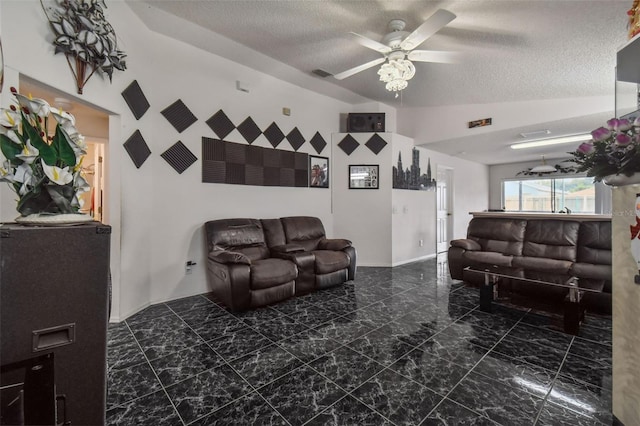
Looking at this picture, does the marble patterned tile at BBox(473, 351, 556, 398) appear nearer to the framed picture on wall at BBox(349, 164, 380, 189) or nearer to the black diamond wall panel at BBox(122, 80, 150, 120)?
the framed picture on wall at BBox(349, 164, 380, 189)

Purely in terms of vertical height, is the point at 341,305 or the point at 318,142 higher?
the point at 318,142

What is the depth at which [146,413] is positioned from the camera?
1479mm

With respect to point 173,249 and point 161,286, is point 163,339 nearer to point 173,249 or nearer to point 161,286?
point 161,286

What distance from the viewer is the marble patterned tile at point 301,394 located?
4.87ft

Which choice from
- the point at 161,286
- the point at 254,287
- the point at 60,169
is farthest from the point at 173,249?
the point at 60,169

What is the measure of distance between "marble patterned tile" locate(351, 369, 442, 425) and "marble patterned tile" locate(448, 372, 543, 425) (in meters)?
0.17

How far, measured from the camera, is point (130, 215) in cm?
281

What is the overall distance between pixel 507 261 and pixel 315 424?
3.27 m

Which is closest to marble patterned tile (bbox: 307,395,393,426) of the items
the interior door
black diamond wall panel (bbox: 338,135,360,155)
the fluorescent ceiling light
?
black diamond wall panel (bbox: 338,135,360,155)

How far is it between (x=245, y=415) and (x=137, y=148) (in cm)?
281

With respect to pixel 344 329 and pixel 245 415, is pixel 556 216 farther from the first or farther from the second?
pixel 245 415

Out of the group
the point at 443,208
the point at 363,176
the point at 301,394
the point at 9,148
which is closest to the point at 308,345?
the point at 301,394

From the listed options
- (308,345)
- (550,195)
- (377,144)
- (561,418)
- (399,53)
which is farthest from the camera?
(550,195)

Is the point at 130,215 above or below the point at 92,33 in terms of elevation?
below
